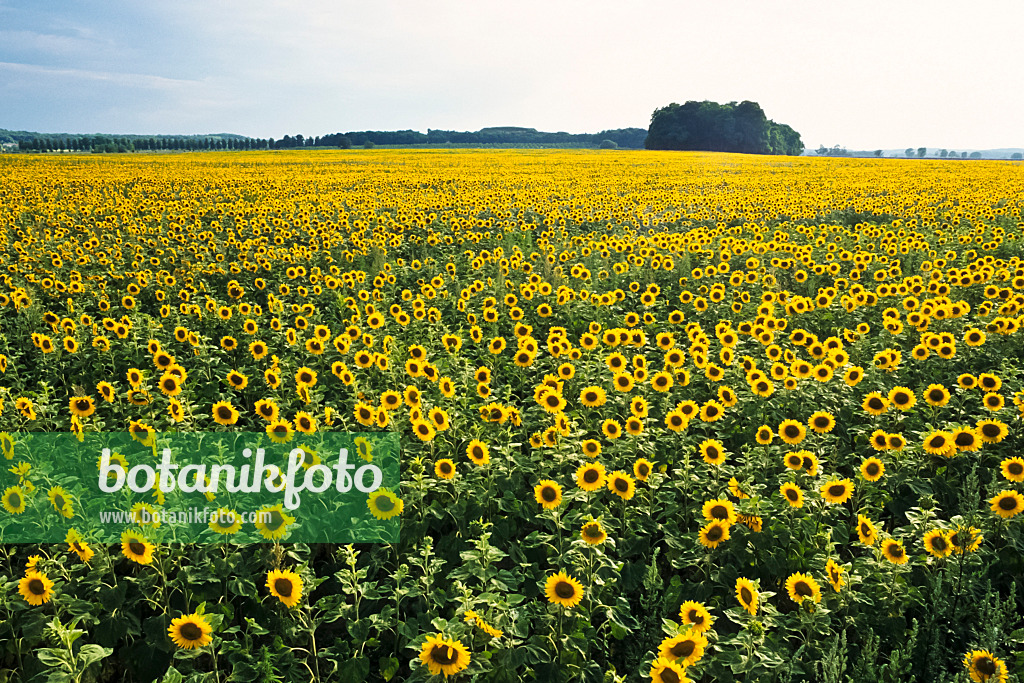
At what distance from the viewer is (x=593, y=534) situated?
2.98 meters


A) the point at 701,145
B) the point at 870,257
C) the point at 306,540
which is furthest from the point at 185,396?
the point at 701,145

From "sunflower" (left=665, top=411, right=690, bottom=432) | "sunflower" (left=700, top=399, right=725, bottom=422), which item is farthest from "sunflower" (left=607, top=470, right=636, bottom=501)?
"sunflower" (left=700, top=399, right=725, bottom=422)

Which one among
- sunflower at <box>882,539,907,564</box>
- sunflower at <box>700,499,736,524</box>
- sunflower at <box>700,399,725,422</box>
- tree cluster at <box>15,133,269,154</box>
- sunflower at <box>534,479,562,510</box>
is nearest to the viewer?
sunflower at <box>882,539,907,564</box>

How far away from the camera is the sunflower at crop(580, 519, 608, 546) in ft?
9.72

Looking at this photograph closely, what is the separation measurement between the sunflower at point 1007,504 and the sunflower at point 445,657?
3139 mm

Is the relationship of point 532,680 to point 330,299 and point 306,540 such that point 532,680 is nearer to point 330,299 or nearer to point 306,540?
point 306,540

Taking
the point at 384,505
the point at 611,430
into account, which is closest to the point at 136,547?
the point at 384,505

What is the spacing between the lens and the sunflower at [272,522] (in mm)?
2962

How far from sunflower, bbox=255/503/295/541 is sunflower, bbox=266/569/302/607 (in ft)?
1.03

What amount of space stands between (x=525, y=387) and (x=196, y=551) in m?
3.17

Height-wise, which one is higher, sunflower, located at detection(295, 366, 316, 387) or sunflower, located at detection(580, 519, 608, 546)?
sunflower, located at detection(295, 366, 316, 387)

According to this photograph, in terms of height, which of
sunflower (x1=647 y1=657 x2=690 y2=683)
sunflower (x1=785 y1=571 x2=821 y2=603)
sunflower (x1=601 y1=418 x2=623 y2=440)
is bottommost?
sunflower (x1=647 y1=657 x2=690 y2=683)

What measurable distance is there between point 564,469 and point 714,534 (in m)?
1.23

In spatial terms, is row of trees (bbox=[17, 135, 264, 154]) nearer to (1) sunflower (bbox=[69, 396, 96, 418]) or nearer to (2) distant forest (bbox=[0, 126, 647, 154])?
(2) distant forest (bbox=[0, 126, 647, 154])
